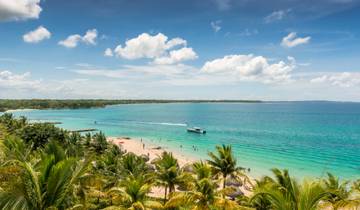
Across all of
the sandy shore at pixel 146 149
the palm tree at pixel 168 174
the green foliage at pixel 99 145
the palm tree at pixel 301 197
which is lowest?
the sandy shore at pixel 146 149

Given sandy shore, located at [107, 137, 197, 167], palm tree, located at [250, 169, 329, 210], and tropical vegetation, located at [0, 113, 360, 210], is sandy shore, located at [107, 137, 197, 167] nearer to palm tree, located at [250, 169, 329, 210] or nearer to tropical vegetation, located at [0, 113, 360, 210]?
tropical vegetation, located at [0, 113, 360, 210]

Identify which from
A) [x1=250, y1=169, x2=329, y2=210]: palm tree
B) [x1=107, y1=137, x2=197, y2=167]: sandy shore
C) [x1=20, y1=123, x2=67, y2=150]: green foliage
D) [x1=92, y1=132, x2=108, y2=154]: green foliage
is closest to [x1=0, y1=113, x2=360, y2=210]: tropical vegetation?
[x1=250, y1=169, x2=329, y2=210]: palm tree

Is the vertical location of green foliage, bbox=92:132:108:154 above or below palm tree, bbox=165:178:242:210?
below

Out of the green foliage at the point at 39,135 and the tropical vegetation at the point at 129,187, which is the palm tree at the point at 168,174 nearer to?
the tropical vegetation at the point at 129,187

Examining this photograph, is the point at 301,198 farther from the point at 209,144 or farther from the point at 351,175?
the point at 209,144

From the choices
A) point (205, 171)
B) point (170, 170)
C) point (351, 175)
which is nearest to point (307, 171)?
point (351, 175)

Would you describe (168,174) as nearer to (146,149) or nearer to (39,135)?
(39,135)

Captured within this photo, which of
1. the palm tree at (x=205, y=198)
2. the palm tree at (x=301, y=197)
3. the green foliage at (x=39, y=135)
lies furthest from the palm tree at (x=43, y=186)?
the green foliage at (x=39, y=135)

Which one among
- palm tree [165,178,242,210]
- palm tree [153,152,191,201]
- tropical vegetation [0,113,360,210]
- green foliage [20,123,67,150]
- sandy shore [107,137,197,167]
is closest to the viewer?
tropical vegetation [0,113,360,210]
